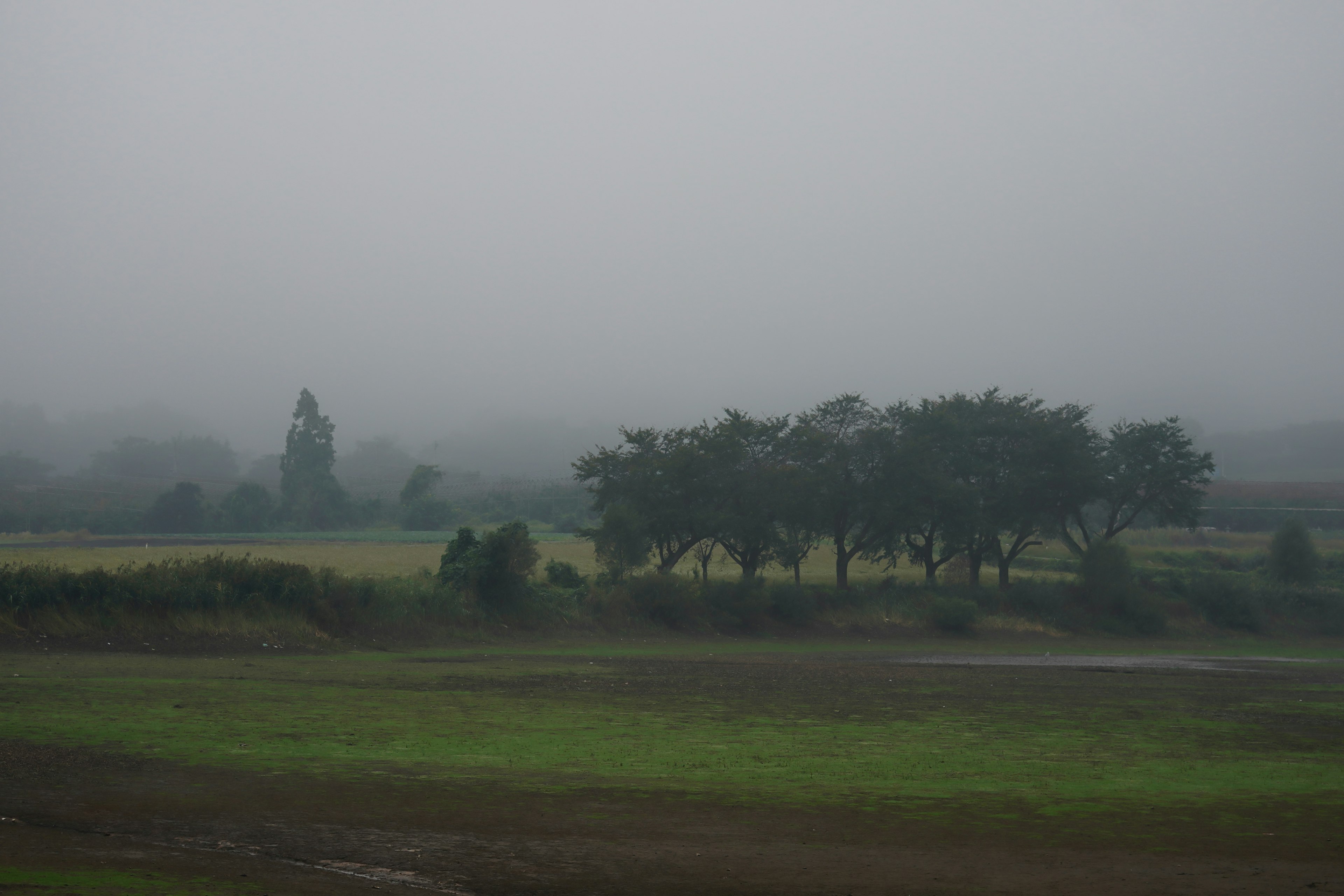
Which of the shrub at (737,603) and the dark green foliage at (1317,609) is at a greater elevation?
the shrub at (737,603)

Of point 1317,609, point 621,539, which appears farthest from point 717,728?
point 1317,609

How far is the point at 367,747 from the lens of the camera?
11242mm

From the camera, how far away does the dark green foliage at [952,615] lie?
41.7 m

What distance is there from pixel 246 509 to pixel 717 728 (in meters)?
99.9

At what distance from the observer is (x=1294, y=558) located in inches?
2112

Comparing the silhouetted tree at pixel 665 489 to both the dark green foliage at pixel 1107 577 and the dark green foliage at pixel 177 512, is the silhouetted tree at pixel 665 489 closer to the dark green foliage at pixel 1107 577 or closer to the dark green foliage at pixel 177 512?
the dark green foliage at pixel 1107 577

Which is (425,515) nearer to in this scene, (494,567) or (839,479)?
(839,479)

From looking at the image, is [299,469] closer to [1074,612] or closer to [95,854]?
[1074,612]

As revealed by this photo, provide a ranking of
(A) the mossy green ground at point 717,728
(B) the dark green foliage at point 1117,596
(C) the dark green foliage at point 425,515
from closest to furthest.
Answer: (A) the mossy green ground at point 717,728 → (B) the dark green foliage at point 1117,596 → (C) the dark green foliage at point 425,515

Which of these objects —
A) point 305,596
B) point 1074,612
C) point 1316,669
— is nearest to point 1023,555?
point 1074,612

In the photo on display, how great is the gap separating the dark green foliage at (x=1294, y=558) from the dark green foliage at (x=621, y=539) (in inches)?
1376

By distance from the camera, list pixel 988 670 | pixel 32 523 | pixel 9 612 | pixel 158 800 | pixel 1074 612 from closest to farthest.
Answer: pixel 158 800, pixel 9 612, pixel 988 670, pixel 1074 612, pixel 32 523

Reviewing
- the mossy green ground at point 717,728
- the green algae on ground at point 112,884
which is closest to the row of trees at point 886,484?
the mossy green ground at point 717,728

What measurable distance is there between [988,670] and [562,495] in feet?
339
